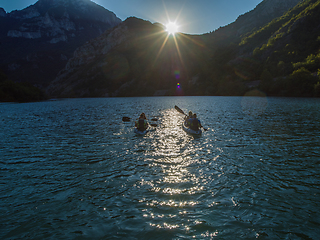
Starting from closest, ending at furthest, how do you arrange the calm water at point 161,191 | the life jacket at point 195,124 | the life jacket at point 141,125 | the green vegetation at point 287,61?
the calm water at point 161,191 < the life jacket at point 195,124 < the life jacket at point 141,125 < the green vegetation at point 287,61

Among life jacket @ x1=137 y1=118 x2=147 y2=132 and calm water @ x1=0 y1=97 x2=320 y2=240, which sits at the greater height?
life jacket @ x1=137 y1=118 x2=147 y2=132

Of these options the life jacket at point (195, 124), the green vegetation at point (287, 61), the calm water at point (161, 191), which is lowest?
the calm water at point (161, 191)

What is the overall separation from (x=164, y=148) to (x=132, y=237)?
11842mm

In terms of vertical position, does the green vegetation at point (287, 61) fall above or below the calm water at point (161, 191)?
above

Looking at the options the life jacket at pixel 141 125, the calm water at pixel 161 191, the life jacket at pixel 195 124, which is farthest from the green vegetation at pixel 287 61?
the life jacket at pixel 141 125

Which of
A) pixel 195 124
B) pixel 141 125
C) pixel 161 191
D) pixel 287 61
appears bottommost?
pixel 161 191

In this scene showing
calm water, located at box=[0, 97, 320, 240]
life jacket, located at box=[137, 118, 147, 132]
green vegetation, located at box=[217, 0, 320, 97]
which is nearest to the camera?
calm water, located at box=[0, 97, 320, 240]

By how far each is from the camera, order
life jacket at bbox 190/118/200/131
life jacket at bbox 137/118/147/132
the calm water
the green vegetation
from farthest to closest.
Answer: the green vegetation → life jacket at bbox 137/118/147/132 → life jacket at bbox 190/118/200/131 → the calm water

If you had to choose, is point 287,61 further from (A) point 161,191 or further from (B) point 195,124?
(A) point 161,191

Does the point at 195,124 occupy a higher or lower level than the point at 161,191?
higher

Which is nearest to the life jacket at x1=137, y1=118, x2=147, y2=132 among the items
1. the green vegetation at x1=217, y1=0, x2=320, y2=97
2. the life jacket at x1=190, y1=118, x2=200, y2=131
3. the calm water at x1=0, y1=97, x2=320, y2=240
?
the calm water at x1=0, y1=97, x2=320, y2=240

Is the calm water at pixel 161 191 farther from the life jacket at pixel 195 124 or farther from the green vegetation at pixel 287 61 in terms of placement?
the green vegetation at pixel 287 61

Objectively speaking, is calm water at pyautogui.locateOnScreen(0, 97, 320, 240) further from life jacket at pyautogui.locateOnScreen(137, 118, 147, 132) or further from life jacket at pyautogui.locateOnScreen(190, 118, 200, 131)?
life jacket at pyautogui.locateOnScreen(137, 118, 147, 132)

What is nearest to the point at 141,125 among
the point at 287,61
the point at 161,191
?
the point at 161,191
